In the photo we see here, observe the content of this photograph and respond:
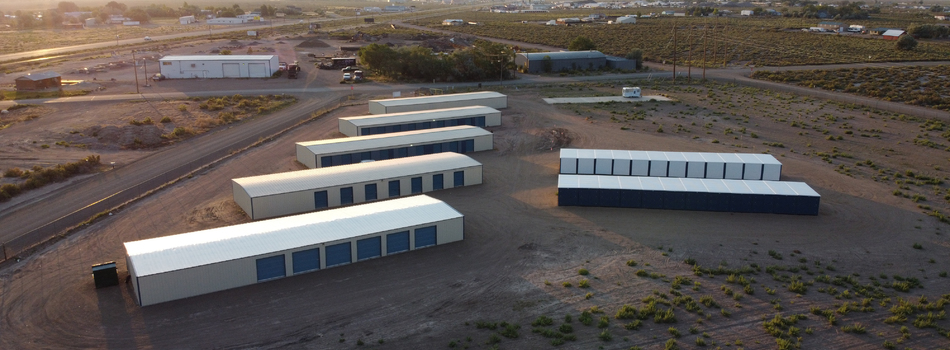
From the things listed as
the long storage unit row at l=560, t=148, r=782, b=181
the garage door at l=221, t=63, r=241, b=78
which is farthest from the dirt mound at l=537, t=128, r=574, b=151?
the garage door at l=221, t=63, r=241, b=78

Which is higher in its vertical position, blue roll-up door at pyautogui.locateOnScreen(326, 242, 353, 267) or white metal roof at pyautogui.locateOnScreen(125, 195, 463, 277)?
white metal roof at pyautogui.locateOnScreen(125, 195, 463, 277)

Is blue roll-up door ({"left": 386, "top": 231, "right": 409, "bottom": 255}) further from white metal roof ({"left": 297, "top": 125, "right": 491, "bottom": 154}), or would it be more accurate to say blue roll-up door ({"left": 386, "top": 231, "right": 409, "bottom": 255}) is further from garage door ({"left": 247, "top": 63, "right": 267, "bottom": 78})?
garage door ({"left": 247, "top": 63, "right": 267, "bottom": 78})

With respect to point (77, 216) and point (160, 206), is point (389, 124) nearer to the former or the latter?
point (160, 206)

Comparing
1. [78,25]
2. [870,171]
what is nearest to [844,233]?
[870,171]

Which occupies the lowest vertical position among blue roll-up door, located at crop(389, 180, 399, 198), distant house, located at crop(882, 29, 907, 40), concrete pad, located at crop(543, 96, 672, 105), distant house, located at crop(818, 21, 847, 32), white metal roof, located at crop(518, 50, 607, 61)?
blue roll-up door, located at crop(389, 180, 399, 198)

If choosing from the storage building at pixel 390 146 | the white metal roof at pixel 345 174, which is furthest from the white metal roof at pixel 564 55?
the white metal roof at pixel 345 174

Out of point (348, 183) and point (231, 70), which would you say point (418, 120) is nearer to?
point (348, 183)

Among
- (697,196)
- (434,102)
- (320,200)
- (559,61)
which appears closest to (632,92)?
(434,102)

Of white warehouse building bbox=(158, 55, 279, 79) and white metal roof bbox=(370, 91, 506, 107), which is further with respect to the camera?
white warehouse building bbox=(158, 55, 279, 79)
